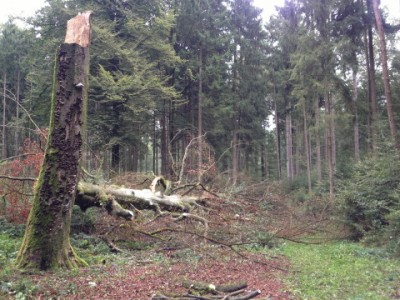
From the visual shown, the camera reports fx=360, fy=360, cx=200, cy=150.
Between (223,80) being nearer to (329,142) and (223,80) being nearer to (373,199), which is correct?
(329,142)

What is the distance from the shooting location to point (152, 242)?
930 centimetres

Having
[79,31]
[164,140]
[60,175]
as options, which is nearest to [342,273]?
[60,175]

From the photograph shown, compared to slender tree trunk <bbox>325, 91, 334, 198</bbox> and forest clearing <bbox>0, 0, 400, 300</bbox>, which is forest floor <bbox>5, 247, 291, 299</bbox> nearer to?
forest clearing <bbox>0, 0, 400, 300</bbox>

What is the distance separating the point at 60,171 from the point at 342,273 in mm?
5803

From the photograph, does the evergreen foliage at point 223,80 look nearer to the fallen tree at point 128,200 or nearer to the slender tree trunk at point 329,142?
the slender tree trunk at point 329,142

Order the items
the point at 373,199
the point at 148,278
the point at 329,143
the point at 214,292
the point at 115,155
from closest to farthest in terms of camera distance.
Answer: the point at 214,292, the point at 148,278, the point at 373,199, the point at 329,143, the point at 115,155

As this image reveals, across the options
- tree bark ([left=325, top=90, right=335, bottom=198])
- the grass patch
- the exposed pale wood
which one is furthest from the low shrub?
the exposed pale wood

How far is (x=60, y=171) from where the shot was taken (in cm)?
605

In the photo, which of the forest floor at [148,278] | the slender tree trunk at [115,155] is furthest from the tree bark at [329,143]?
the forest floor at [148,278]

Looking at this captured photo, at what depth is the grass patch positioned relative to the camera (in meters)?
5.91

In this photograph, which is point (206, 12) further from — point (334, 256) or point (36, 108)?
point (334, 256)

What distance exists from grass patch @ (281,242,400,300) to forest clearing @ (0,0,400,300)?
0.17ft

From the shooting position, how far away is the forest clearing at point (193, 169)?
6004 mm

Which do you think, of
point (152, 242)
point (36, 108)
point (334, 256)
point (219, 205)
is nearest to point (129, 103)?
point (36, 108)
